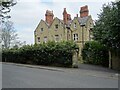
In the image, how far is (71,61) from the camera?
81.9ft

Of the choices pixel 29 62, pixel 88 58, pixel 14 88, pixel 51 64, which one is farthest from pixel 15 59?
pixel 14 88

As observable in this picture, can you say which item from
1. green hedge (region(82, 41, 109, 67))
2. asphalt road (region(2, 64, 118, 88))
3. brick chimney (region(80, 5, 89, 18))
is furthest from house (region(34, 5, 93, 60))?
asphalt road (region(2, 64, 118, 88))

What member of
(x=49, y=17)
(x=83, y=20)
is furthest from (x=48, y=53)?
(x=49, y=17)

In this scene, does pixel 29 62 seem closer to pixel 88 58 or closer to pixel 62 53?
pixel 62 53

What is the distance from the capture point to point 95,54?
33.1m

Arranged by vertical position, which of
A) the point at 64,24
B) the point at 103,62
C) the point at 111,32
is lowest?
the point at 103,62

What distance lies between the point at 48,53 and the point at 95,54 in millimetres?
8836

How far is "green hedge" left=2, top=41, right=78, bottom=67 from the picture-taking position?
83.0 feet

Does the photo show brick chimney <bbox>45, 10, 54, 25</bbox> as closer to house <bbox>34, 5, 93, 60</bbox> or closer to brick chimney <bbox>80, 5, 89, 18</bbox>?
house <bbox>34, 5, 93, 60</bbox>

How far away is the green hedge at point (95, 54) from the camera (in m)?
31.0

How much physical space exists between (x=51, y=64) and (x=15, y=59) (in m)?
8.43

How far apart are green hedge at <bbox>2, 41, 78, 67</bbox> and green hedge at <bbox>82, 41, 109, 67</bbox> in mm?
6051

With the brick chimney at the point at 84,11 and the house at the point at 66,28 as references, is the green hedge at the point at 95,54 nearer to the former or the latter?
the house at the point at 66,28

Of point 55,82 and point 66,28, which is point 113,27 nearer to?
point 55,82
